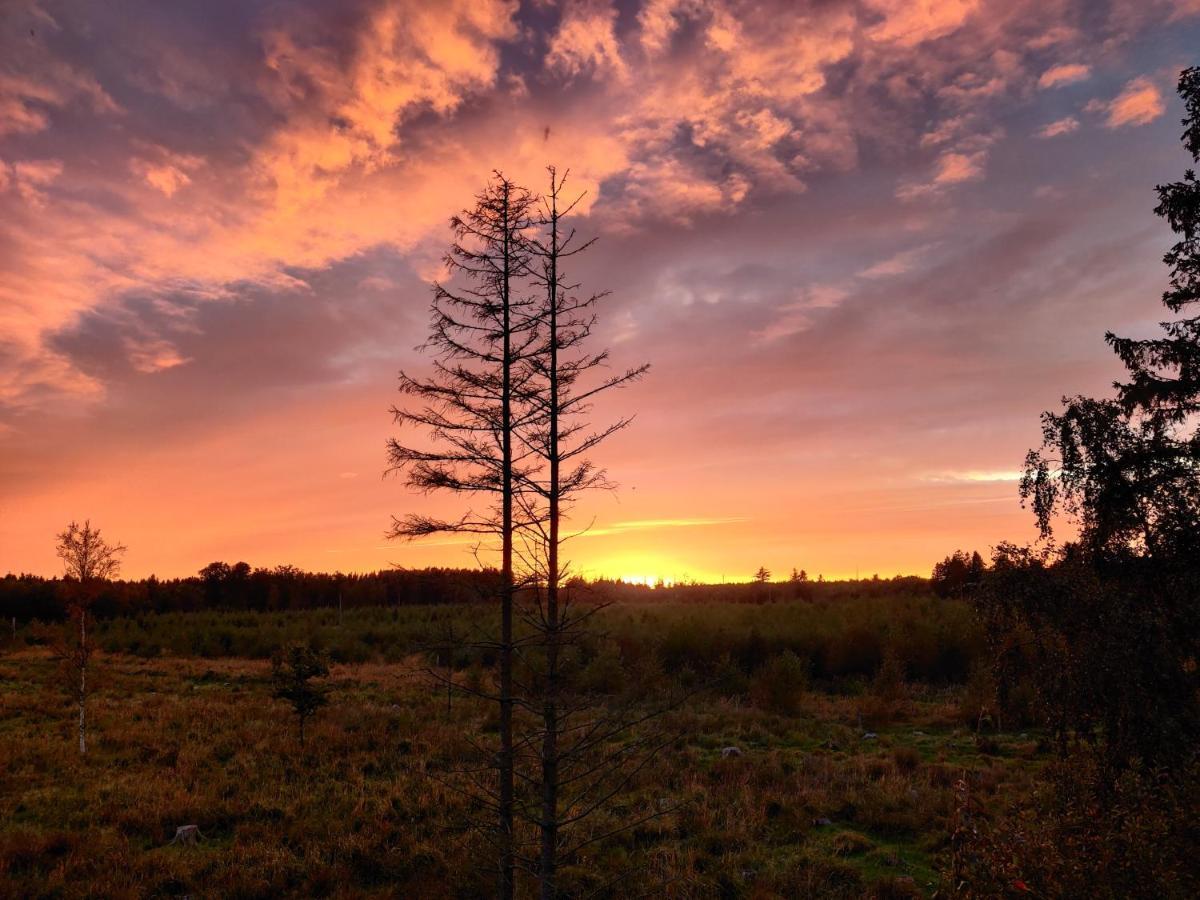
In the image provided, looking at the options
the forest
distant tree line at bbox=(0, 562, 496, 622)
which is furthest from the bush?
distant tree line at bbox=(0, 562, 496, 622)

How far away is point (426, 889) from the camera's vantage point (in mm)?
12891

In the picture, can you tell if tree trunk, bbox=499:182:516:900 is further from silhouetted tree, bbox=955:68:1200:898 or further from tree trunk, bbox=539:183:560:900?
silhouetted tree, bbox=955:68:1200:898

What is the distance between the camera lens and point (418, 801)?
17.7 metres

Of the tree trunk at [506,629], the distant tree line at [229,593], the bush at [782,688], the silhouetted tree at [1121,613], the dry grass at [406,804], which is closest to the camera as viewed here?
the silhouetted tree at [1121,613]

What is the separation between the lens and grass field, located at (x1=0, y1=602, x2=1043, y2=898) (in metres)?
13.2

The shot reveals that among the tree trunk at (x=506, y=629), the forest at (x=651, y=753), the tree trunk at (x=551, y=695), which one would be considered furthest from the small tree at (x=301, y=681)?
the tree trunk at (x=551, y=695)

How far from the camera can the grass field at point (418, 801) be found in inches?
519

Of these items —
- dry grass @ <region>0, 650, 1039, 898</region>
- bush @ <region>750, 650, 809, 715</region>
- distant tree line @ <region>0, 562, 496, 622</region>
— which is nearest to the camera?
dry grass @ <region>0, 650, 1039, 898</region>

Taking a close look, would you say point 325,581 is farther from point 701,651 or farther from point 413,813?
point 413,813

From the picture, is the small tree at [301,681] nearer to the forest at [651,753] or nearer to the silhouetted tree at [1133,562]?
the forest at [651,753]

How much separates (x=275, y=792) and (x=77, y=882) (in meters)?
5.82

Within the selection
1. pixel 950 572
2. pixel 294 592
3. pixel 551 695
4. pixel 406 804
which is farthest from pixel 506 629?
pixel 294 592

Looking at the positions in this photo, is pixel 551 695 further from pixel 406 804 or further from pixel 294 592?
pixel 294 592

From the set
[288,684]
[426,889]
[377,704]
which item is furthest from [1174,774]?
[377,704]
